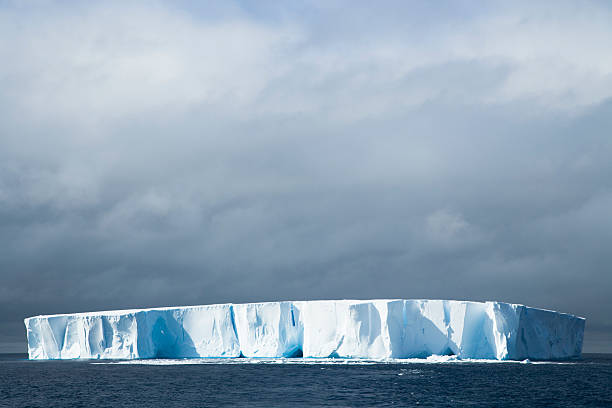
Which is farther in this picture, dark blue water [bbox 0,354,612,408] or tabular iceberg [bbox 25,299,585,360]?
tabular iceberg [bbox 25,299,585,360]

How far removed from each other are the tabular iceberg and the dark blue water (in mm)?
1070

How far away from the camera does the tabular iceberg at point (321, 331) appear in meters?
31.0

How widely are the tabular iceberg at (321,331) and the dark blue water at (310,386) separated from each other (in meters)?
1.07

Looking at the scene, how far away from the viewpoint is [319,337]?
32.4 meters

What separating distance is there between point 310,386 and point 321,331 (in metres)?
9.52

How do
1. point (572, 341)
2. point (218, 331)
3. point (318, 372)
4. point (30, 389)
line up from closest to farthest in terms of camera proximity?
point (30, 389) < point (318, 372) < point (218, 331) < point (572, 341)

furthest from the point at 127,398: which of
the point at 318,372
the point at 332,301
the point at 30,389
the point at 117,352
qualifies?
the point at 117,352

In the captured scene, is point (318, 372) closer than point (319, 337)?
Yes

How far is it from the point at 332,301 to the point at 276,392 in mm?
10601

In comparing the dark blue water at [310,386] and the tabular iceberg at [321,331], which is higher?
the tabular iceberg at [321,331]

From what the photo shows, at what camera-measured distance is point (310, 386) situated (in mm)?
22781

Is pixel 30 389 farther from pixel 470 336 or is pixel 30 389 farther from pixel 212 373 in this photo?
pixel 470 336

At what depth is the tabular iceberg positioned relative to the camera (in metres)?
31.0

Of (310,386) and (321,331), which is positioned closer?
(310,386)
